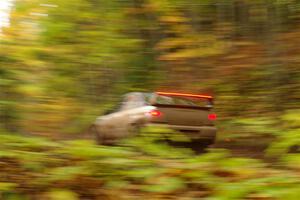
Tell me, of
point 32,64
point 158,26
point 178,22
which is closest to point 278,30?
point 178,22

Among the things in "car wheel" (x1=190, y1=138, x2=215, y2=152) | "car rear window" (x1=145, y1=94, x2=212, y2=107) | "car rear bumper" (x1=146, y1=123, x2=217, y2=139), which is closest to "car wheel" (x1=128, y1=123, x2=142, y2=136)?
"car rear window" (x1=145, y1=94, x2=212, y2=107)

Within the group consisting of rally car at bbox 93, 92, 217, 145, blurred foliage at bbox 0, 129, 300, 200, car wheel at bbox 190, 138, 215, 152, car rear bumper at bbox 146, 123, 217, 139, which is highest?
blurred foliage at bbox 0, 129, 300, 200

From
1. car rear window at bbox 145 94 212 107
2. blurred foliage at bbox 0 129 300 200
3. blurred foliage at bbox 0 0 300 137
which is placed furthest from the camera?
car rear window at bbox 145 94 212 107

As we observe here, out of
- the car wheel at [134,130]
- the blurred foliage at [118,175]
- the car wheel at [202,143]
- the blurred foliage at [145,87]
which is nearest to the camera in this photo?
the blurred foliage at [118,175]

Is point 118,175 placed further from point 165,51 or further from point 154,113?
point 165,51

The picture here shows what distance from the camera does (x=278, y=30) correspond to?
8961 millimetres

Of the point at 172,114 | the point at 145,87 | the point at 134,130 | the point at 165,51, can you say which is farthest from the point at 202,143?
the point at 165,51

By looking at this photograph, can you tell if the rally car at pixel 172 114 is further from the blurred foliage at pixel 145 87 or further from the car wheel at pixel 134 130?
the blurred foliage at pixel 145 87

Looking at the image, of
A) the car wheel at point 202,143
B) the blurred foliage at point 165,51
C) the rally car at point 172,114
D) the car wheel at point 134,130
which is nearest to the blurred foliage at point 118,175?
the blurred foliage at point 165,51

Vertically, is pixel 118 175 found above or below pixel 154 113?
above

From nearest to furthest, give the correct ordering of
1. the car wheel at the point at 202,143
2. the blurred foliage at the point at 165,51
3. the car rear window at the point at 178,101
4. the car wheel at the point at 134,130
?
the car wheel at the point at 134,130, the blurred foliage at the point at 165,51, the car wheel at the point at 202,143, the car rear window at the point at 178,101

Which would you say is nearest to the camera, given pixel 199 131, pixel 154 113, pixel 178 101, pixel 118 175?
pixel 118 175

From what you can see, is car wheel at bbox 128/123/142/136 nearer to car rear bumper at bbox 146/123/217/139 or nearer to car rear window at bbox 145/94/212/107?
car rear window at bbox 145/94/212/107

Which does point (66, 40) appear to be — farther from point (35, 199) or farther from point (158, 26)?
point (35, 199)
